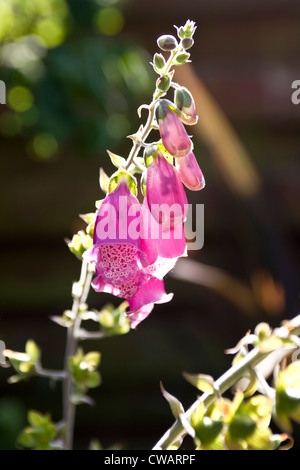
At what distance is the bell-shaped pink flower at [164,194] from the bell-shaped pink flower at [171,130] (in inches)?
0.7

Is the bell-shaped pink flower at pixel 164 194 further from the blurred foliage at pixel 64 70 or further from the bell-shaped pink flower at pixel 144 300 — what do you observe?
the blurred foliage at pixel 64 70

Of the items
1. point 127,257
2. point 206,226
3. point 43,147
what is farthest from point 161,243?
point 206,226

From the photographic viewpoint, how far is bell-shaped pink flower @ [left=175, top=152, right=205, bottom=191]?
0.42 meters

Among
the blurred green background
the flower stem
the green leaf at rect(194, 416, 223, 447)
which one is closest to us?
the green leaf at rect(194, 416, 223, 447)

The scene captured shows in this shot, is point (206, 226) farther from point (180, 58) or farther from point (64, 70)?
point (180, 58)

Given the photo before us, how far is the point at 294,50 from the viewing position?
1.91m

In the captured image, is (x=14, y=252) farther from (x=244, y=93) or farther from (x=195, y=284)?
(x=244, y=93)

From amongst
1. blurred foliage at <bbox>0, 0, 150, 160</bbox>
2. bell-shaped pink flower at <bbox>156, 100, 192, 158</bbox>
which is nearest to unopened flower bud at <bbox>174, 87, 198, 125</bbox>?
bell-shaped pink flower at <bbox>156, 100, 192, 158</bbox>

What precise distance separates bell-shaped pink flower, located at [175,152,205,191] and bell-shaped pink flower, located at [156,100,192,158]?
18 millimetres

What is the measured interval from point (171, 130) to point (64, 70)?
3.00 ft

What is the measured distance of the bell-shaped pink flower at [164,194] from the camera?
0.40 m

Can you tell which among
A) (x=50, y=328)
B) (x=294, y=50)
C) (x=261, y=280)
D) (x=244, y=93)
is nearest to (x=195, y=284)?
(x=261, y=280)

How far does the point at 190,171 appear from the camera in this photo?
42cm

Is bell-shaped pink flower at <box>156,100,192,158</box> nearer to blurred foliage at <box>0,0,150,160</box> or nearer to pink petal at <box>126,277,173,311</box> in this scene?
pink petal at <box>126,277,173,311</box>
